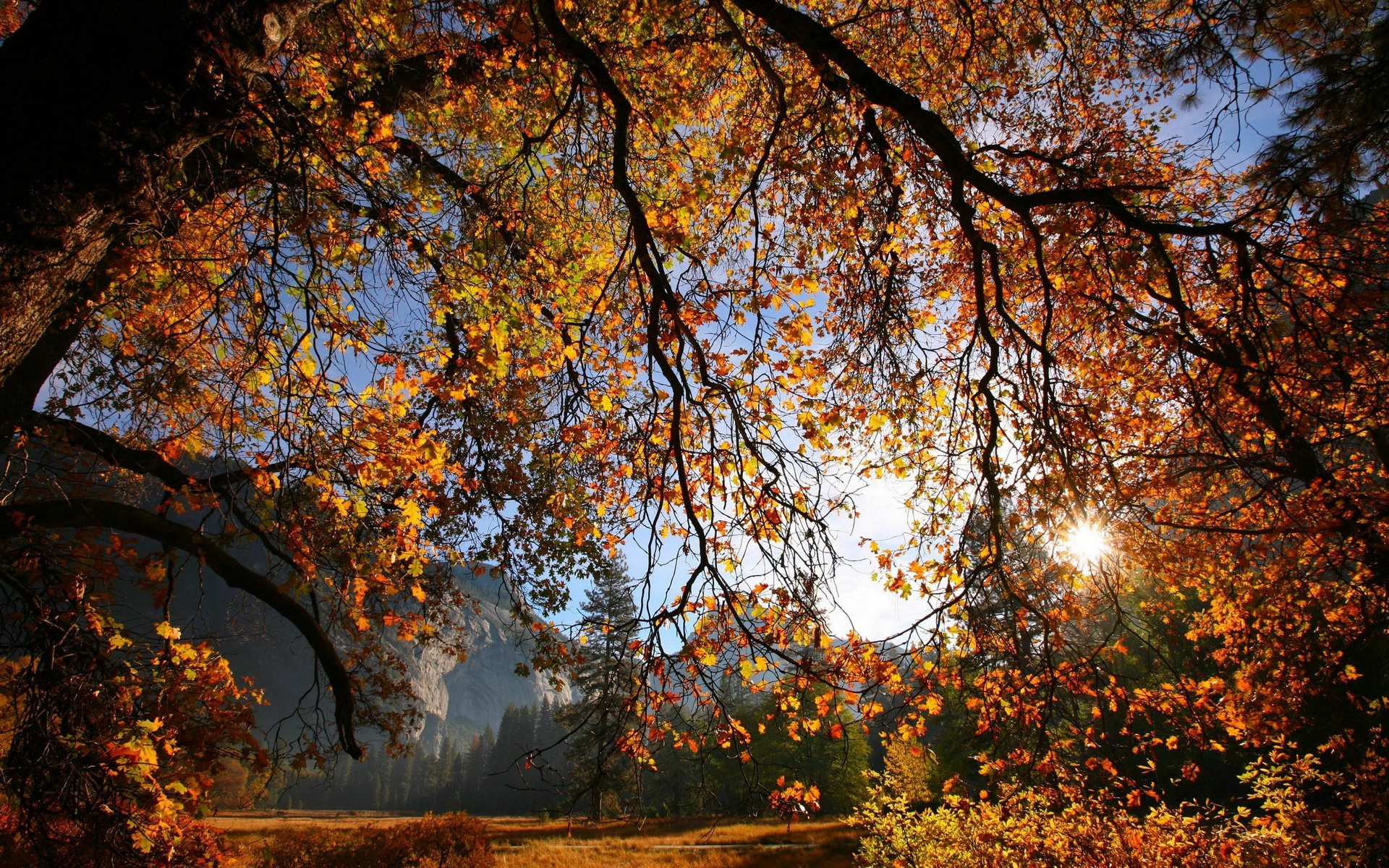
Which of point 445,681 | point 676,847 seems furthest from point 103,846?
point 445,681

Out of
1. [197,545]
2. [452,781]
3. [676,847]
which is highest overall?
[197,545]

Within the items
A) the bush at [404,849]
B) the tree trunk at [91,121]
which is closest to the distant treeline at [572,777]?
the bush at [404,849]

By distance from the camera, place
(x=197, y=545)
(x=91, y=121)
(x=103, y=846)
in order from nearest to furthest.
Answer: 1. (x=91, y=121)
2. (x=103, y=846)
3. (x=197, y=545)

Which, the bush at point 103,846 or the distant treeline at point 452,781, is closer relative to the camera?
the bush at point 103,846

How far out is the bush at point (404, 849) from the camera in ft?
41.9

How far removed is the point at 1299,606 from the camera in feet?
21.5

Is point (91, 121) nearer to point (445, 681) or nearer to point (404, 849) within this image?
point (404, 849)

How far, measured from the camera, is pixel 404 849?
12.9 m

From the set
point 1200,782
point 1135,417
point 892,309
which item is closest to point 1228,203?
point 1135,417

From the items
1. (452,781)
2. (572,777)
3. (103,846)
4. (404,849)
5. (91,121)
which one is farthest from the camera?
(452,781)

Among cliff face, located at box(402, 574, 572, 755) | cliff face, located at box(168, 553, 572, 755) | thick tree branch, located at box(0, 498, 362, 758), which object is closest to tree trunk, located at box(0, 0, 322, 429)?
thick tree branch, located at box(0, 498, 362, 758)

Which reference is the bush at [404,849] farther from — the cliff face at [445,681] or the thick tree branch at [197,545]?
the cliff face at [445,681]

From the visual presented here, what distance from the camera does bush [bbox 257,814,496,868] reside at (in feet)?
41.9

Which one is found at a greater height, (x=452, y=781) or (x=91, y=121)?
(x=91, y=121)
